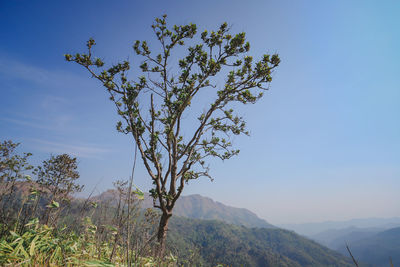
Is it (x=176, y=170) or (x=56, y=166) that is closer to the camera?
(x=176, y=170)

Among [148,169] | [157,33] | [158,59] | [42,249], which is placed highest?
[157,33]

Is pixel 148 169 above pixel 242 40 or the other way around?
the other way around

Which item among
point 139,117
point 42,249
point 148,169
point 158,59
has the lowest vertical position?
point 42,249

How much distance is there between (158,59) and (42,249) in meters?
7.75

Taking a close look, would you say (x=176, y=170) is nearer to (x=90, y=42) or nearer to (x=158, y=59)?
(x=158, y=59)

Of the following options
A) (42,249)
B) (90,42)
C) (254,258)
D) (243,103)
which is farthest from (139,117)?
(254,258)

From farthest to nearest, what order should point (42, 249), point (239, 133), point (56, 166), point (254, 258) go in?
point (254, 258) < point (56, 166) < point (239, 133) < point (42, 249)

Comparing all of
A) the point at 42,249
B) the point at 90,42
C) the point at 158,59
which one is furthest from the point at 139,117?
the point at 42,249

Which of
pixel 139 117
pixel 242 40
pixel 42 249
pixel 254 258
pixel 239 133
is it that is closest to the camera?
pixel 42 249

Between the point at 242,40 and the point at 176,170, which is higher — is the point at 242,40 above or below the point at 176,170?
above

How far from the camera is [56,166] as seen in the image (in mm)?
12695

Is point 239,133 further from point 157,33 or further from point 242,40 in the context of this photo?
point 157,33

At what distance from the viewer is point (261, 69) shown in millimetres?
8383

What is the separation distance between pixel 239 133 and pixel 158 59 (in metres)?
5.61
